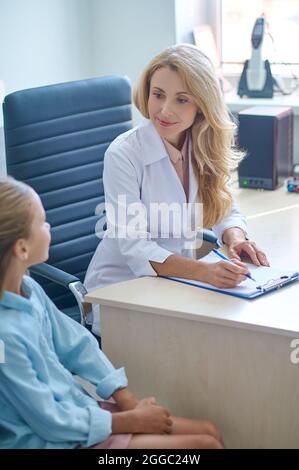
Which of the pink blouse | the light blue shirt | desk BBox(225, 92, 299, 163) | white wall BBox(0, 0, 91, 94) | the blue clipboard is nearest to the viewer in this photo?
the light blue shirt

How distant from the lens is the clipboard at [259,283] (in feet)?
5.82

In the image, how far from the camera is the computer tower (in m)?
2.72

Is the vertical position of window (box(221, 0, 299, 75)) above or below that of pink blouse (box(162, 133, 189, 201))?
above

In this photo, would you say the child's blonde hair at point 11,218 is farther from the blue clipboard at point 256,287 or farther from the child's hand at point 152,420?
the blue clipboard at point 256,287

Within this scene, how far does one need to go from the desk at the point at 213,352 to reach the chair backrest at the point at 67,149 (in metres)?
0.42

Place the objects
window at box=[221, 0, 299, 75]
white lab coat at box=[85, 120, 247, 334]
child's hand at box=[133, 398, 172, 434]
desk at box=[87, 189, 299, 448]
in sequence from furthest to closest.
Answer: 1. window at box=[221, 0, 299, 75]
2. white lab coat at box=[85, 120, 247, 334]
3. desk at box=[87, 189, 299, 448]
4. child's hand at box=[133, 398, 172, 434]

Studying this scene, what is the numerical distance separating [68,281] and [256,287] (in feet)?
1.61

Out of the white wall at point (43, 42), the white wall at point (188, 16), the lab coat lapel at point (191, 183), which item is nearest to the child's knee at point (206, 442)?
the lab coat lapel at point (191, 183)

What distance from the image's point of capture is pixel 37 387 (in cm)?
Answer: 142

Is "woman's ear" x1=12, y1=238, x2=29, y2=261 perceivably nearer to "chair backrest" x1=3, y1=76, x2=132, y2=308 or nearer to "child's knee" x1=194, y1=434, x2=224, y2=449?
"child's knee" x1=194, y1=434, x2=224, y2=449

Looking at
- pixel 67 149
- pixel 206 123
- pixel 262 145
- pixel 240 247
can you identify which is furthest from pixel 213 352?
pixel 262 145

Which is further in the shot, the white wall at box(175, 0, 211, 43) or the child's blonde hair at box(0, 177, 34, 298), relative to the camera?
the white wall at box(175, 0, 211, 43)

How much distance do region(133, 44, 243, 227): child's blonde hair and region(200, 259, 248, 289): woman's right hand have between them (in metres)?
0.35

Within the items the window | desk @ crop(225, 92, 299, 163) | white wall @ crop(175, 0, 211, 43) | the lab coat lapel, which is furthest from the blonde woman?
the window
